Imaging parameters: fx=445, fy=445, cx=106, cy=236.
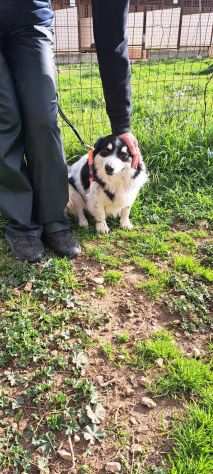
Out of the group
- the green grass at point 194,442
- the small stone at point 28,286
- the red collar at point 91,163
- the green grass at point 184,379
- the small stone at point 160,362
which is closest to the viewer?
the green grass at point 194,442

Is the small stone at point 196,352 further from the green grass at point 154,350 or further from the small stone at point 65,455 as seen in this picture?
the small stone at point 65,455

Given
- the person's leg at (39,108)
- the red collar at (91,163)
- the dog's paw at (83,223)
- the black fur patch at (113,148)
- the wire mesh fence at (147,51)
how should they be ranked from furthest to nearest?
the wire mesh fence at (147,51) < the dog's paw at (83,223) < the red collar at (91,163) < the black fur patch at (113,148) < the person's leg at (39,108)

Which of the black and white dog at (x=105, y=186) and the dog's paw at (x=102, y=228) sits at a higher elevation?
the black and white dog at (x=105, y=186)

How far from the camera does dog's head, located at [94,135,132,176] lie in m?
2.67

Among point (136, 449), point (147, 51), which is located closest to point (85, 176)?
point (136, 449)

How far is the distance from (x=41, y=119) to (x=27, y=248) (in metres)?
0.71

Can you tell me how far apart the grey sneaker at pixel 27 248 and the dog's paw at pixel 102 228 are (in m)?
0.51

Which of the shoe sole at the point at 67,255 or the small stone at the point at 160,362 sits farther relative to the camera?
the shoe sole at the point at 67,255

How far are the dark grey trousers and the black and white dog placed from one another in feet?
1.36

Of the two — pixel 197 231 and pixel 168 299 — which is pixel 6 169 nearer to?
pixel 168 299

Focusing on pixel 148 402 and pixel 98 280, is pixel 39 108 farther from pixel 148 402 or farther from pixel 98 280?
Answer: pixel 148 402

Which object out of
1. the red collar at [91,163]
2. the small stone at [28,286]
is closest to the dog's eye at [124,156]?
the red collar at [91,163]

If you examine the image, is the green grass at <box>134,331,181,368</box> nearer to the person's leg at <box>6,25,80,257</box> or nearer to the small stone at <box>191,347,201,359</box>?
the small stone at <box>191,347,201,359</box>

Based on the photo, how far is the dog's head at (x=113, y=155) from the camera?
267cm
